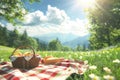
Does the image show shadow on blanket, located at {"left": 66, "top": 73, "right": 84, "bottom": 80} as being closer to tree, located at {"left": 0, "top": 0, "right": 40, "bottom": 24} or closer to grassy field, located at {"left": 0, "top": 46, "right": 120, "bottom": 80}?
grassy field, located at {"left": 0, "top": 46, "right": 120, "bottom": 80}

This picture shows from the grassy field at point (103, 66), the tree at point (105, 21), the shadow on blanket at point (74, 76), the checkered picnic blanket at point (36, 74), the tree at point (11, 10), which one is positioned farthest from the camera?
the tree at point (105, 21)

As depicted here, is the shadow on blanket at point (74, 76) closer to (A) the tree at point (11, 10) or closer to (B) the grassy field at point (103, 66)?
(B) the grassy field at point (103, 66)

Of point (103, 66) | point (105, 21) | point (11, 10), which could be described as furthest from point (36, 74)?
point (105, 21)

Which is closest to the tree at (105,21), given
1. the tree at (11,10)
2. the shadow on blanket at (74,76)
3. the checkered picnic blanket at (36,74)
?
the tree at (11,10)

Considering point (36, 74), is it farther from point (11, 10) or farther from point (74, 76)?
point (11, 10)

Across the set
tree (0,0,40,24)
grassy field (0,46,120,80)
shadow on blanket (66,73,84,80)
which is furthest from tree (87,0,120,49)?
shadow on blanket (66,73,84,80)

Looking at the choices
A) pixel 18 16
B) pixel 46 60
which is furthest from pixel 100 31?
pixel 46 60

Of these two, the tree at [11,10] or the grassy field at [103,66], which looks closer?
the grassy field at [103,66]

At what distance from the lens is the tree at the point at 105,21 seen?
156 ft

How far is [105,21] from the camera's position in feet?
166

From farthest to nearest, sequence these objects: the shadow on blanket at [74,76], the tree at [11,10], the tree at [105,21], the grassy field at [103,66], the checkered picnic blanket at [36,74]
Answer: the tree at [105,21], the tree at [11,10], the shadow on blanket at [74,76], the checkered picnic blanket at [36,74], the grassy field at [103,66]

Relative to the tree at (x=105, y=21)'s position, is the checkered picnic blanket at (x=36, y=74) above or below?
below

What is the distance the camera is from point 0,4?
32.5 meters

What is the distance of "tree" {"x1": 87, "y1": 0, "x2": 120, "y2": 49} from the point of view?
47688mm
